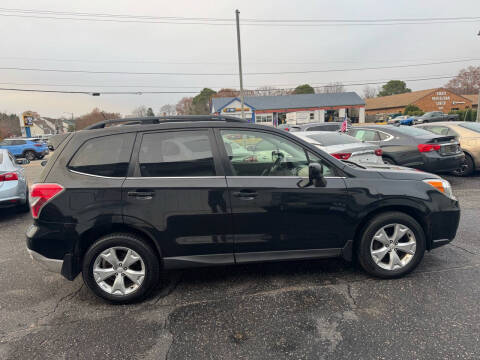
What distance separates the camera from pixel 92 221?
2885 millimetres

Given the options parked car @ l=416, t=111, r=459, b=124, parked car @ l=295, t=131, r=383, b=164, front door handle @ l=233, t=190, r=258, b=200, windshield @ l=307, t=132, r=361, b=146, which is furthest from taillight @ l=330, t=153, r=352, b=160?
parked car @ l=416, t=111, r=459, b=124

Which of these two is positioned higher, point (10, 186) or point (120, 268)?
point (10, 186)

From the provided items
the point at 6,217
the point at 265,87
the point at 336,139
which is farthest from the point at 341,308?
the point at 265,87

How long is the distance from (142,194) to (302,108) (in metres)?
51.0

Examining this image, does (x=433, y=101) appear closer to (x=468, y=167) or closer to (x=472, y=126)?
(x=472, y=126)

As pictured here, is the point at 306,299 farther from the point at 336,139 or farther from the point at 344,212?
the point at 336,139

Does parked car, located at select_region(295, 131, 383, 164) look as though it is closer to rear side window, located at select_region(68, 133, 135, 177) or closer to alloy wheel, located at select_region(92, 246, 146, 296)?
rear side window, located at select_region(68, 133, 135, 177)

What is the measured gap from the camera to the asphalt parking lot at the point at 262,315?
2355 mm

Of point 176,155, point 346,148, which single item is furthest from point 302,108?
point 176,155

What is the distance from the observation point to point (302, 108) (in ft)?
168

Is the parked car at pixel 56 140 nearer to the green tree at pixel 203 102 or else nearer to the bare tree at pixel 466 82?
the green tree at pixel 203 102

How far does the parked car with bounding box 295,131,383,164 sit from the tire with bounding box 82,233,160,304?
423 cm

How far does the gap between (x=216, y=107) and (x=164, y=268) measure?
47660 millimetres

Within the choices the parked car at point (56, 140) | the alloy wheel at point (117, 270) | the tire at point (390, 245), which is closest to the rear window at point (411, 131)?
the tire at point (390, 245)
